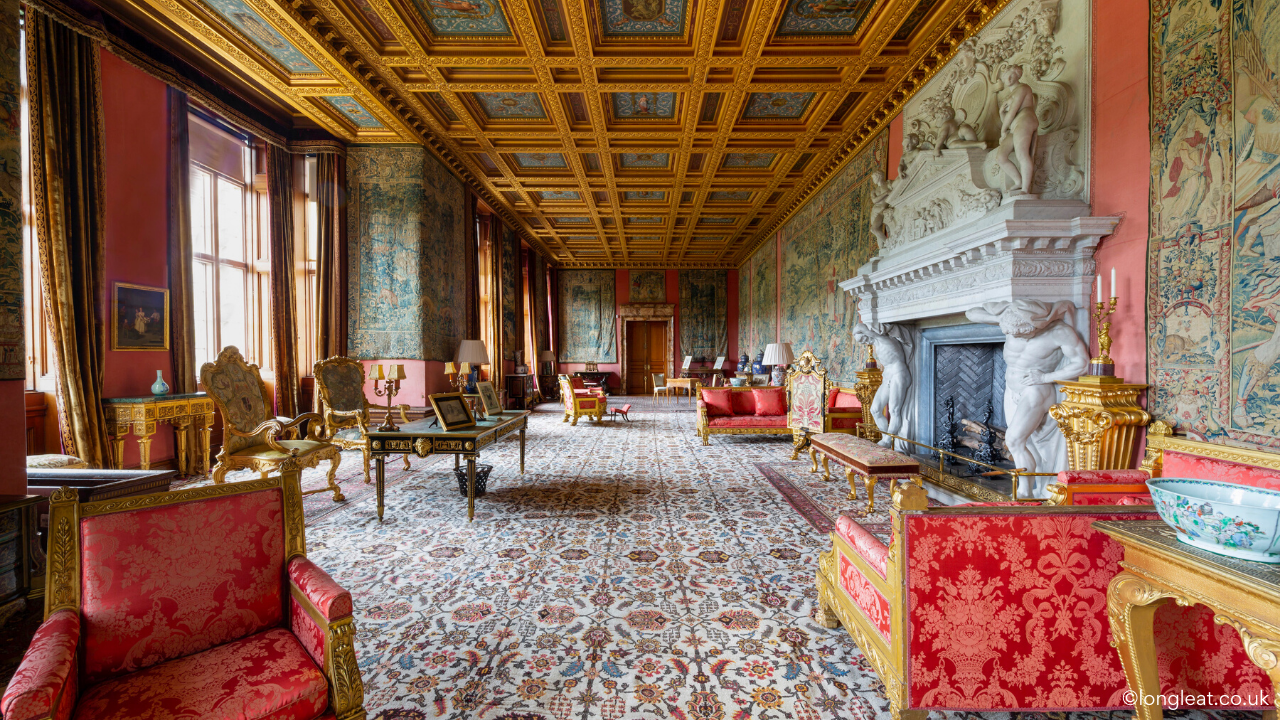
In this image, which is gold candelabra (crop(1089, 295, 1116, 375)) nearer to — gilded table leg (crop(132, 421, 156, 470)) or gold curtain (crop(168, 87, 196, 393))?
gilded table leg (crop(132, 421, 156, 470))

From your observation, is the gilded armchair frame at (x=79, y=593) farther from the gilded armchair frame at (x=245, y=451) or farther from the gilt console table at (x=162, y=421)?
the gilt console table at (x=162, y=421)

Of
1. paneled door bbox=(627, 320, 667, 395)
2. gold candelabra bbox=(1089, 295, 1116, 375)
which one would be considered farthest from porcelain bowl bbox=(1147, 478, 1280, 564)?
paneled door bbox=(627, 320, 667, 395)

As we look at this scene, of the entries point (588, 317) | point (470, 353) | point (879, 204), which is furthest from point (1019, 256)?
point (588, 317)

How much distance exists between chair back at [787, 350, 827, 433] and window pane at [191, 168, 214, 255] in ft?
27.0

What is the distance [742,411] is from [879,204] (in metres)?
3.84

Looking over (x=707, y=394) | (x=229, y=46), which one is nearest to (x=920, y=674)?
(x=707, y=394)

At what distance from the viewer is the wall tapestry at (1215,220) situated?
2.65 meters

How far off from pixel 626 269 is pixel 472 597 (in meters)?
16.4

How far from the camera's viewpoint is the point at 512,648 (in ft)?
7.89

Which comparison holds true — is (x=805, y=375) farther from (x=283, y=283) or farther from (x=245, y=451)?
(x=283, y=283)

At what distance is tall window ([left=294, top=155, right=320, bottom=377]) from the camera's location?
764cm

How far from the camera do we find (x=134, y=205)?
208 inches

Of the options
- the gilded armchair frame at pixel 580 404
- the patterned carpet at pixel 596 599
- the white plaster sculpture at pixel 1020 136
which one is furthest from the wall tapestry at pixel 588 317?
the white plaster sculpture at pixel 1020 136

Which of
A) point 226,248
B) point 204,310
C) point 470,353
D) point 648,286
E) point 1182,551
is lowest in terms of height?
point 1182,551
